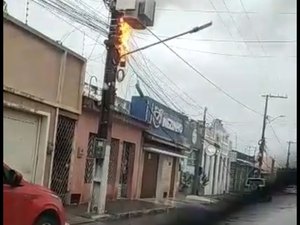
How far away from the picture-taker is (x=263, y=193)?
2.60m

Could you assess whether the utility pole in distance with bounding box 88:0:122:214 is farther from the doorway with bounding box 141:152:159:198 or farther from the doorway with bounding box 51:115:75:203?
the doorway with bounding box 141:152:159:198

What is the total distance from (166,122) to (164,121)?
1.08 feet

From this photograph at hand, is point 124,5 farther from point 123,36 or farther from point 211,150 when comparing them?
point 211,150

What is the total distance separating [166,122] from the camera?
Answer: 24.4 m

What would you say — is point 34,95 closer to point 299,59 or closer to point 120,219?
point 120,219

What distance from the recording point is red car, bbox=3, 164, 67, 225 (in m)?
6.49

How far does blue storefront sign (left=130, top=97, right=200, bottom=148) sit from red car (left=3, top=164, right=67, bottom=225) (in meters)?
13.8

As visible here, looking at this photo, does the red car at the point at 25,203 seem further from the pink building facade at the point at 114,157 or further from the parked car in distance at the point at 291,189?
the pink building facade at the point at 114,157

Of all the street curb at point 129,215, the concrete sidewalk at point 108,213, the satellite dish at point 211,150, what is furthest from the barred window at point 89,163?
the satellite dish at point 211,150

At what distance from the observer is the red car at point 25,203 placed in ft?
21.3

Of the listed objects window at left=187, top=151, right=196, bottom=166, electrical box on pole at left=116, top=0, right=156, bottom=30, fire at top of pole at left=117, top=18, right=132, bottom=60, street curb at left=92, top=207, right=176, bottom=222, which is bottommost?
street curb at left=92, top=207, right=176, bottom=222

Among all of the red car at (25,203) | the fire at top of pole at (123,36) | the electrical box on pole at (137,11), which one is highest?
the electrical box on pole at (137,11)

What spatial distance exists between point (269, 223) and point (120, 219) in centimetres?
366

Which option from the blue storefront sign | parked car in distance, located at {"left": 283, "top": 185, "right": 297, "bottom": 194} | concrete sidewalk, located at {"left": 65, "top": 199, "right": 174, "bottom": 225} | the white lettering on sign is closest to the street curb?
concrete sidewalk, located at {"left": 65, "top": 199, "right": 174, "bottom": 225}
